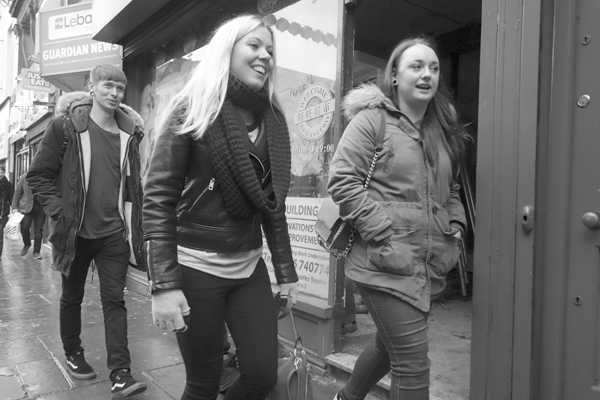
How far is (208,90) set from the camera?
183 cm

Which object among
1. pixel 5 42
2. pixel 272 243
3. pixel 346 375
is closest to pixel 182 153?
pixel 272 243

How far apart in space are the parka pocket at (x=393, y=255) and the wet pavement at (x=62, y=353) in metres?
1.47

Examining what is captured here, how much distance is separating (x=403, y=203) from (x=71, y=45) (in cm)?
662

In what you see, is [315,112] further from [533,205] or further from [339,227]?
[533,205]

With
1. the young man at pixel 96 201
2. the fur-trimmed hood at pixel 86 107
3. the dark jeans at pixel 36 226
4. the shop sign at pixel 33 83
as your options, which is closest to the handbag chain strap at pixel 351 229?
the young man at pixel 96 201

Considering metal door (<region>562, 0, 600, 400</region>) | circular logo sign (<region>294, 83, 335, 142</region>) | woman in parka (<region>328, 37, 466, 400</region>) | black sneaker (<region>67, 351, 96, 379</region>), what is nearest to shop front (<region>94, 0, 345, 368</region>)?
circular logo sign (<region>294, 83, 335, 142</region>)

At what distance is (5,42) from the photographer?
22.1 m

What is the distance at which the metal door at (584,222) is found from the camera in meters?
2.14

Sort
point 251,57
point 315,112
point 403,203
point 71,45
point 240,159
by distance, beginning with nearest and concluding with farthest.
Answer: point 240,159, point 251,57, point 403,203, point 315,112, point 71,45

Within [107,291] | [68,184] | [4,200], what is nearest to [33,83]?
[4,200]

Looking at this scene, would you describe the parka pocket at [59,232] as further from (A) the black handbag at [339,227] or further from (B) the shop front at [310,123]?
(A) the black handbag at [339,227]

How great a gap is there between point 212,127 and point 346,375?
7.29ft

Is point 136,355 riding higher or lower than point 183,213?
lower

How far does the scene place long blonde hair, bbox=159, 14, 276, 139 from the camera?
178 cm
